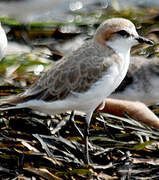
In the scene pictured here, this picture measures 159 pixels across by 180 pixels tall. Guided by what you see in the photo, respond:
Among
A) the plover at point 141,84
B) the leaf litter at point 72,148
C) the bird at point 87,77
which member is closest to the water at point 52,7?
the plover at point 141,84

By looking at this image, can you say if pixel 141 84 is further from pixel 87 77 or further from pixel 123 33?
pixel 87 77

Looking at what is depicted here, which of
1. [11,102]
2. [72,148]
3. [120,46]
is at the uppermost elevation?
[120,46]

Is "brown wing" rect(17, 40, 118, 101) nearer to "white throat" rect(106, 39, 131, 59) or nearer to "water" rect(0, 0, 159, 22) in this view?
"white throat" rect(106, 39, 131, 59)

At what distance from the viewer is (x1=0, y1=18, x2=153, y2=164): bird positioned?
165 inches

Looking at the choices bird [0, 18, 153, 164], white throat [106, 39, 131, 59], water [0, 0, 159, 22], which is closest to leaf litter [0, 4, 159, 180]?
bird [0, 18, 153, 164]

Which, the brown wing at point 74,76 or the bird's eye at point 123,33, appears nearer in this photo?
the brown wing at point 74,76

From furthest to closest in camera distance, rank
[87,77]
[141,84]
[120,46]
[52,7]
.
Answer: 1. [52,7]
2. [141,84]
3. [120,46]
4. [87,77]

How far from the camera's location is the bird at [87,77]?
4.20m

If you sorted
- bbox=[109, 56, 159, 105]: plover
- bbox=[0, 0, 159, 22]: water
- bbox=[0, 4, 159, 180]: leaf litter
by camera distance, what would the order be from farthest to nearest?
1. bbox=[0, 0, 159, 22]: water
2. bbox=[109, 56, 159, 105]: plover
3. bbox=[0, 4, 159, 180]: leaf litter

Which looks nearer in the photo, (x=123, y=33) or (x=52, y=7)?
(x=123, y=33)

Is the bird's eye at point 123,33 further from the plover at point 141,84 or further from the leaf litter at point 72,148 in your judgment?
the plover at point 141,84

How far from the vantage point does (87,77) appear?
13.9ft

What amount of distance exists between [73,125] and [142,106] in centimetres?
74

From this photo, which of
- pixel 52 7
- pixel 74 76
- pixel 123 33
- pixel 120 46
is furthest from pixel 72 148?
pixel 52 7
